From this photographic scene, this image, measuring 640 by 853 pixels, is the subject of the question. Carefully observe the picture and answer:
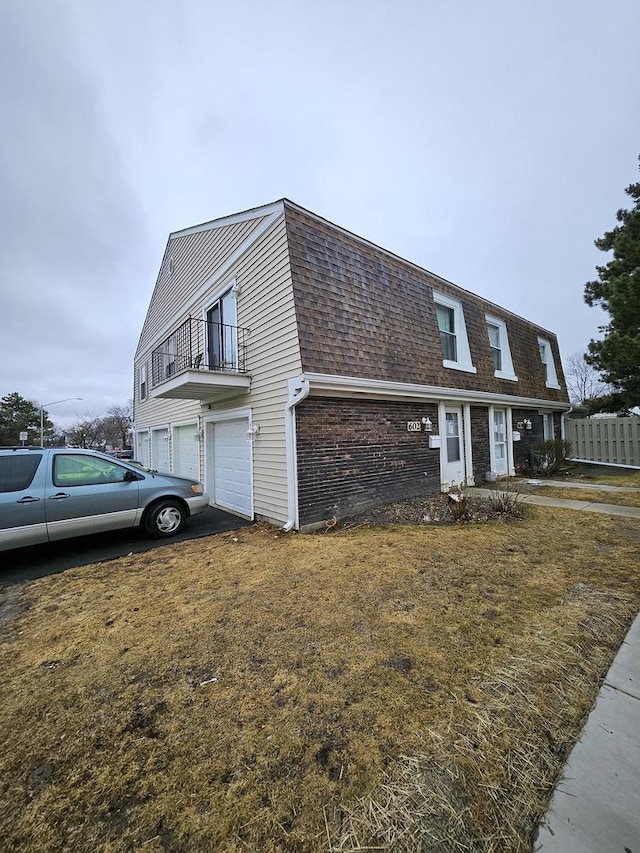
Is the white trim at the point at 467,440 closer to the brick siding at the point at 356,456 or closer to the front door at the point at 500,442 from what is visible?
the front door at the point at 500,442

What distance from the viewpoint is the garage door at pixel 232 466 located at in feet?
23.9

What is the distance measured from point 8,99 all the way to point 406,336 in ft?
35.2

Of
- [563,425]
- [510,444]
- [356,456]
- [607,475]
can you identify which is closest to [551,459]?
[510,444]

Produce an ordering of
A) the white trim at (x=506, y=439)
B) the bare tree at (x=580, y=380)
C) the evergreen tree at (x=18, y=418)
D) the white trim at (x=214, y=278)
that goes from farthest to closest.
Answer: the bare tree at (x=580, y=380), the evergreen tree at (x=18, y=418), the white trim at (x=506, y=439), the white trim at (x=214, y=278)

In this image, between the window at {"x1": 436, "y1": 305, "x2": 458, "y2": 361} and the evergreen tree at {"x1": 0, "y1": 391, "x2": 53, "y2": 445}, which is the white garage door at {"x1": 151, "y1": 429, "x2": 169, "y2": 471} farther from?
the evergreen tree at {"x1": 0, "y1": 391, "x2": 53, "y2": 445}

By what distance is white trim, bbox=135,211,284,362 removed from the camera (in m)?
6.52

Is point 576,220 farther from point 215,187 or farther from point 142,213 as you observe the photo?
point 142,213

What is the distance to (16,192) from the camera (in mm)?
10422

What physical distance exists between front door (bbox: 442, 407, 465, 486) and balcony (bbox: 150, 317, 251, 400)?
5.46 metres

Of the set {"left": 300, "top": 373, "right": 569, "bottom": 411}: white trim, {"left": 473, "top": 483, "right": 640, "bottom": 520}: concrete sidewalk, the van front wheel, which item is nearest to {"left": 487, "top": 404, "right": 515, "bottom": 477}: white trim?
{"left": 300, "top": 373, "right": 569, "bottom": 411}: white trim

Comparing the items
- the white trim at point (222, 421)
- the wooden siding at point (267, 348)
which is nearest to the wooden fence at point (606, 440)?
the wooden siding at point (267, 348)

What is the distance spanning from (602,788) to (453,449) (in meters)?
8.32

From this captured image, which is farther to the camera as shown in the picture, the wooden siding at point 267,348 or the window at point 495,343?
the window at point 495,343

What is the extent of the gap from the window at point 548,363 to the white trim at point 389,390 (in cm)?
390
